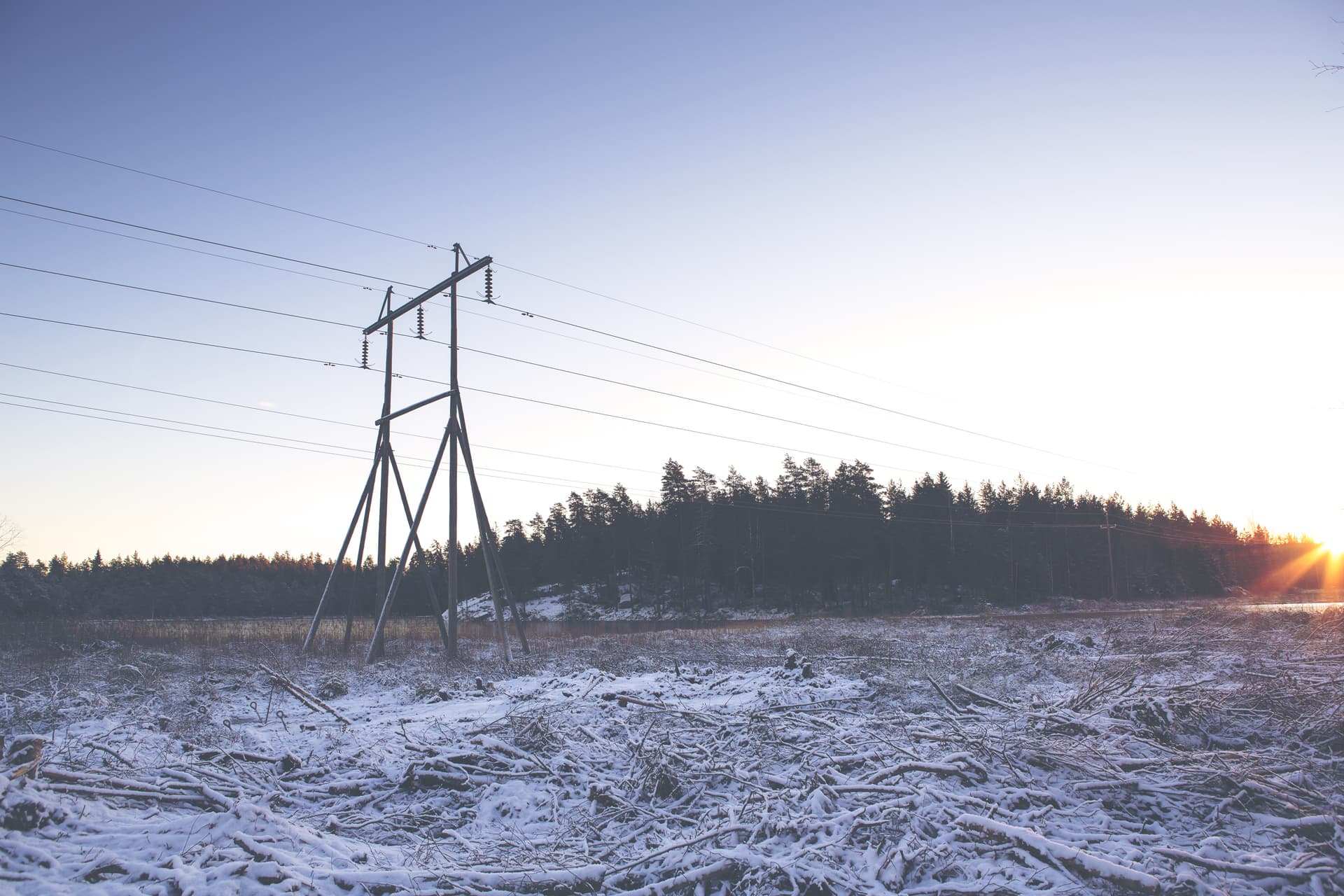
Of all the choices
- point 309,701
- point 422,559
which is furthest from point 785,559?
point 309,701

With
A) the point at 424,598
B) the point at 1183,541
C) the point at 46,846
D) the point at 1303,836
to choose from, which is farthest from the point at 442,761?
the point at 1183,541

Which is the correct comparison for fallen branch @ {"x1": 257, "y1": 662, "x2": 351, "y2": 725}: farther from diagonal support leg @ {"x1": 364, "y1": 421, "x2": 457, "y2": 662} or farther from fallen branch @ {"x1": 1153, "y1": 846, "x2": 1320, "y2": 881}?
fallen branch @ {"x1": 1153, "y1": 846, "x2": 1320, "y2": 881}

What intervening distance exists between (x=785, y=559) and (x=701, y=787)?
5632 centimetres

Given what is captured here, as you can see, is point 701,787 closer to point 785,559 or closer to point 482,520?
point 482,520

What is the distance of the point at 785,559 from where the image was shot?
203ft

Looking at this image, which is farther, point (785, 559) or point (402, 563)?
point (785, 559)

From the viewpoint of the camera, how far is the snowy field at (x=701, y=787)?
5156mm

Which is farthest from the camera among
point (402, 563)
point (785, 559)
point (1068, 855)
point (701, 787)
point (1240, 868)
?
point (785, 559)

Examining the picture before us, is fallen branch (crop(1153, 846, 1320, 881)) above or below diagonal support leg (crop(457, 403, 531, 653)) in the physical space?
below

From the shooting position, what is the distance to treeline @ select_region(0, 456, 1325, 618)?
61656 millimetres

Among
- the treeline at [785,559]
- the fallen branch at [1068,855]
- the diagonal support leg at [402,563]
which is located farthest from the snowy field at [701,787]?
the treeline at [785,559]

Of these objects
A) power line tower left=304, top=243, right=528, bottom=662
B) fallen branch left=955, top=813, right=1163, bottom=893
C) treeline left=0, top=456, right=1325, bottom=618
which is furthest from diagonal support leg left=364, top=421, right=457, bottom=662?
treeline left=0, top=456, right=1325, bottom=618

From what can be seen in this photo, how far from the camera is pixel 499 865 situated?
5559 millimetres

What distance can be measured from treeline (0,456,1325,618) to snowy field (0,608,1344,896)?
43270 mm
